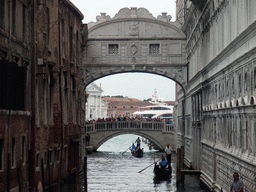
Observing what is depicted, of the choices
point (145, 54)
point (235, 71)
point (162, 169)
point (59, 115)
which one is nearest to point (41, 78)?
point (59, 115)

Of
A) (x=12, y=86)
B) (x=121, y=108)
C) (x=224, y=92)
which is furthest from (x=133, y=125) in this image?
(x=121, y=108)

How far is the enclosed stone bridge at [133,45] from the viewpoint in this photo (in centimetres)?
2716

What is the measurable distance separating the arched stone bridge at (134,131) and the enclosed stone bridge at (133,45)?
12805 mm

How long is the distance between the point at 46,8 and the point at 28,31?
2.77 meters

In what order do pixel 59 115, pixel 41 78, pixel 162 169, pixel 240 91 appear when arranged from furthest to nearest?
pixel 162 169 → pixel 59 115 → pixel 41 78 → pixel 240 91

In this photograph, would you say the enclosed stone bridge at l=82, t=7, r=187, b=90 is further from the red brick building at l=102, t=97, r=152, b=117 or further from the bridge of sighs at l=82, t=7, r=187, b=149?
the red brick building at l=102, t=97, r=152, b=117

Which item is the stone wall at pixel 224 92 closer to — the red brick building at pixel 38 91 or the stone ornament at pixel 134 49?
the stone ornament at pixel 134 49

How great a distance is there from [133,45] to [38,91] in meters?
11.3

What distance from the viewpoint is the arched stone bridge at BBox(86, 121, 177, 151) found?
40250 mm

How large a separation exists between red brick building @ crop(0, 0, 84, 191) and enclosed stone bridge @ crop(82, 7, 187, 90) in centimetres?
425

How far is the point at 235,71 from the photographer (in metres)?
13.6

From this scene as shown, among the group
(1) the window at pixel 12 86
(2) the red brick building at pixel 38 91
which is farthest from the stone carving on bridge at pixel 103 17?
(1) the window at pixel 12 86

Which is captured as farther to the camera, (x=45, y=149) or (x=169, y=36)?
(x=169, y=36)

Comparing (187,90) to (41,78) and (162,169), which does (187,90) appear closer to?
(162,169)
